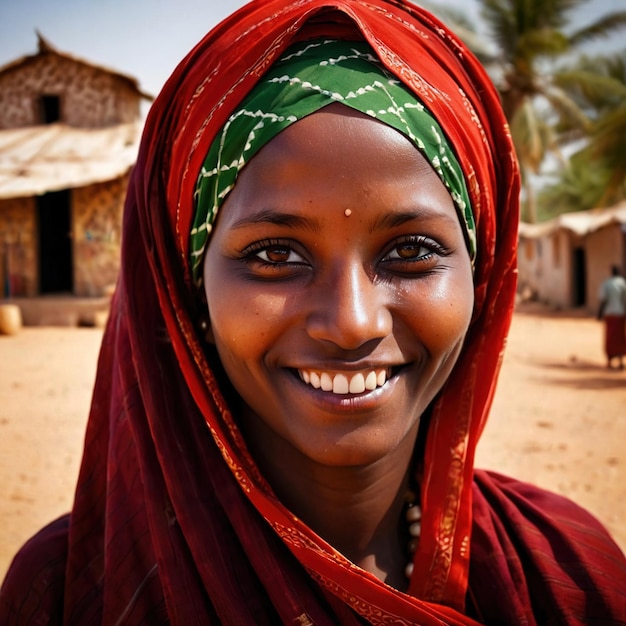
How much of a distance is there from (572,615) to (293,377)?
82 centimetres

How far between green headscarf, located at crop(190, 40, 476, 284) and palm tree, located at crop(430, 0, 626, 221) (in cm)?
1943

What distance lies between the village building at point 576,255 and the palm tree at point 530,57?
3157 mm

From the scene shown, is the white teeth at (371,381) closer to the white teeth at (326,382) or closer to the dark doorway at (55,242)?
the white teeth at (326,382)

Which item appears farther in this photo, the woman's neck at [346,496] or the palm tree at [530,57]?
the palm tree at [530,57]

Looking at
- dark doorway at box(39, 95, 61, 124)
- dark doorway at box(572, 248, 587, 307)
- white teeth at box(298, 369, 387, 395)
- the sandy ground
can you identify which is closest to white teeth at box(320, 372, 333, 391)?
white teeth at box(298, 369, 387, 395)

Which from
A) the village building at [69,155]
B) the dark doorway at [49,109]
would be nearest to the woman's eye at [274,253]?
the village building at [69,155]

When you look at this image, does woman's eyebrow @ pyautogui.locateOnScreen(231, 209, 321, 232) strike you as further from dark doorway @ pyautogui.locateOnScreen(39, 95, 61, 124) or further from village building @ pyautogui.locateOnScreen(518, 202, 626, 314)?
village building @ pyautogui.locateOnScreen(518, 202, 626, 314)

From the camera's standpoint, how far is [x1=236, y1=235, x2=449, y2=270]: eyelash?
1079 millimetres

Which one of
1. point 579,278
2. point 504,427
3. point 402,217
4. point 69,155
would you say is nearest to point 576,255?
point 579,278

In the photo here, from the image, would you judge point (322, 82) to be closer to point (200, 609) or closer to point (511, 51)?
point (200, 609)

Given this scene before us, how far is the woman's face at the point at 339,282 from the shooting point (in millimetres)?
1023

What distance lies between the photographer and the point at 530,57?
18984mm

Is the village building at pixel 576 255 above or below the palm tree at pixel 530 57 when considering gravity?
below

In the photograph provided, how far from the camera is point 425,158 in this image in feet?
3.58
